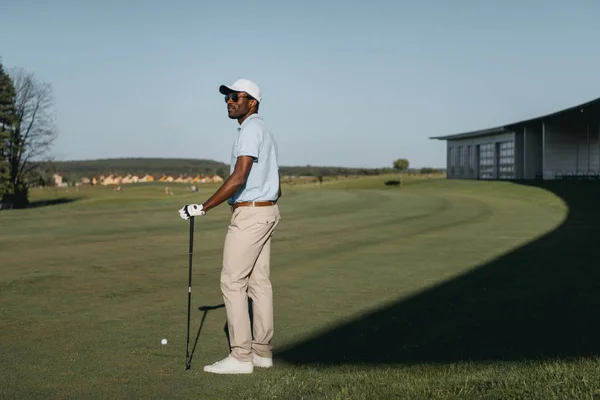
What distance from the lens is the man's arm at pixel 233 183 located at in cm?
591

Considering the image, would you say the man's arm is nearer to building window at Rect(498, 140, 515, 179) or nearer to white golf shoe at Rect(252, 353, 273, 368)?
white golf shoe at Rect(252, 353, 273, 368)

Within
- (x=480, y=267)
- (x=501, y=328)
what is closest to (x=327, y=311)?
(x=501, y=328)

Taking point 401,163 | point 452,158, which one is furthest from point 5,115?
point 401,163

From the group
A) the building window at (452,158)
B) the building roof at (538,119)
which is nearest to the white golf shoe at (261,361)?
the building roof at (538,119)

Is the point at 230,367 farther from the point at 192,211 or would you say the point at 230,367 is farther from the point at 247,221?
the point at 192,211

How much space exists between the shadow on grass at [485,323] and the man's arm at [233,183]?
1725 mm

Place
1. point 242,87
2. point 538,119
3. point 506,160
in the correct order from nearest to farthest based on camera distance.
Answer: point 242,87, point 538,119, point 506,160

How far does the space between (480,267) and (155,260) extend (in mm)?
6182

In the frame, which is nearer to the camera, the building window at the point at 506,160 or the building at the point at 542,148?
the building at the point at 542,148

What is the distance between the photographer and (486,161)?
200 feet

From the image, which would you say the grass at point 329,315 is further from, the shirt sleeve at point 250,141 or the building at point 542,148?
the building at point 542,148

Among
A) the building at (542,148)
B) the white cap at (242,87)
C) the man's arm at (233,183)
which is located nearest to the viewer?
the man's arm at (233,183)

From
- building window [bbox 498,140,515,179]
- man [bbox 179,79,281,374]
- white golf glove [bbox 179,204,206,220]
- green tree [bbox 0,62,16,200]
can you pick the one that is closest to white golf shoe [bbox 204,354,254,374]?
man [bbox 179,79,281,374]

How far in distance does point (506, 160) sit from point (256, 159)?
2089 inches
